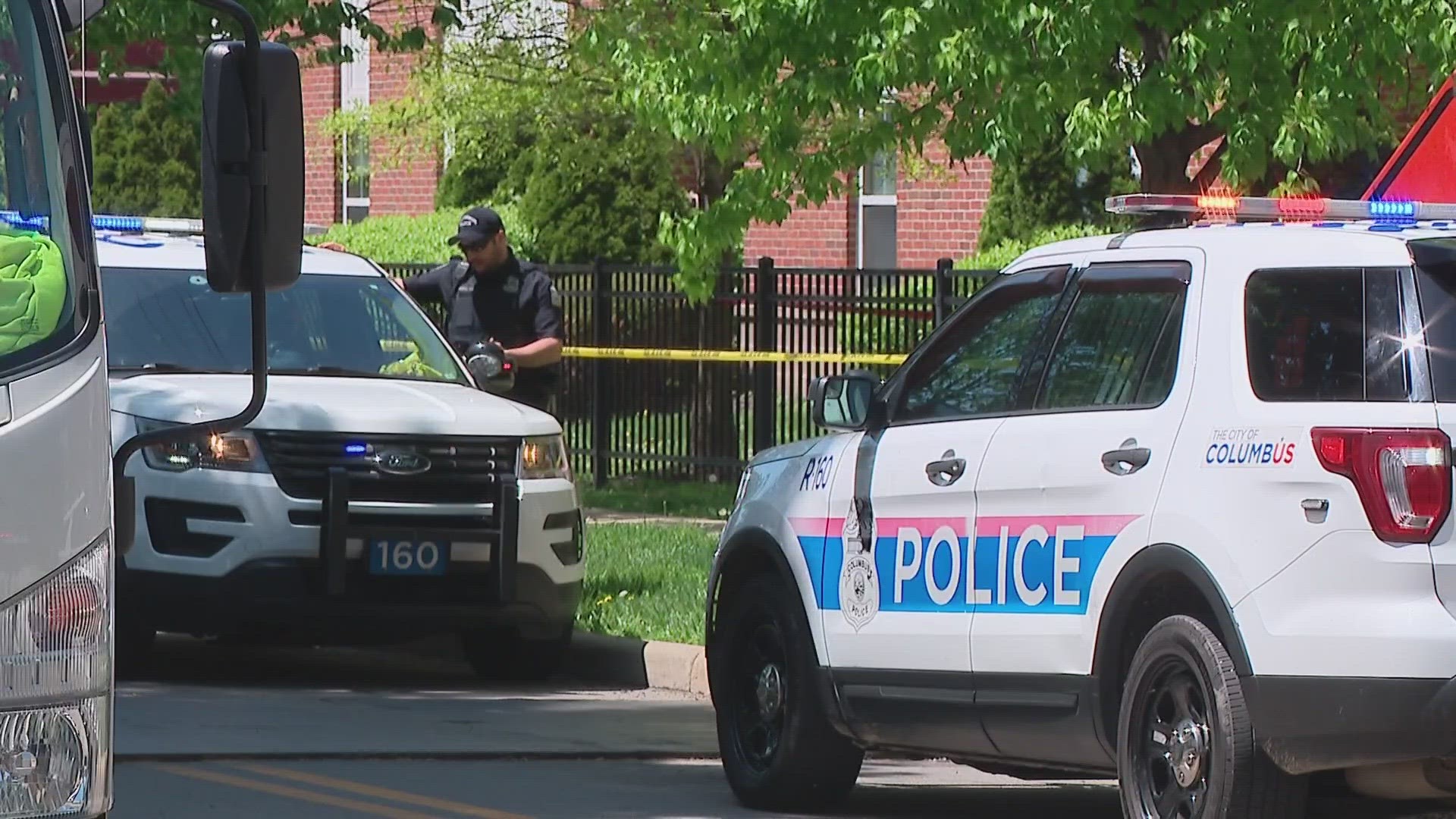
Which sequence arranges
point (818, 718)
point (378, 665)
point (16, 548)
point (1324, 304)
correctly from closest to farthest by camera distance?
point (16, 548) → point (1324, 304) → point (818, 718) → point (378, 665)

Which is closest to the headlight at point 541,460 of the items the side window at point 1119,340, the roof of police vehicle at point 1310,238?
the side window at point 1119,340

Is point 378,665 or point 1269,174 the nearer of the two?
point 378,665

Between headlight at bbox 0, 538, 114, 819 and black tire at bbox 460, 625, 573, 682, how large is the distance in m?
7.05

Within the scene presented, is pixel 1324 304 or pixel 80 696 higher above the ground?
pixel 1324 304

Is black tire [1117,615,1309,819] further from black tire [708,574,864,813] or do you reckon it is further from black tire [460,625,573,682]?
black tire [460,625,573,682]

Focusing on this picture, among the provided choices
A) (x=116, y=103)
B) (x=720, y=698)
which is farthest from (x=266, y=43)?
(x=116, y=103)

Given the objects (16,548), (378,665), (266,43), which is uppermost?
(266,43)

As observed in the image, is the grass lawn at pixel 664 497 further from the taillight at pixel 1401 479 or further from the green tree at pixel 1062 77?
the taillight at pixel 1401 479

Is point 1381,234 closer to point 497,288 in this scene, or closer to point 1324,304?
point 1324,304

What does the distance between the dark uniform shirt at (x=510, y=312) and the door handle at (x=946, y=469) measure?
5.75 m

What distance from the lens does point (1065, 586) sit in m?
7.00

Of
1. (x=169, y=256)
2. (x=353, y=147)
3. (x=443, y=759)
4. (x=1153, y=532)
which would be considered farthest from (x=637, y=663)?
(x=353, y=147)

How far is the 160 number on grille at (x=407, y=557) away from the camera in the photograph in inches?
424

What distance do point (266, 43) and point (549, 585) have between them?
19.9ft
